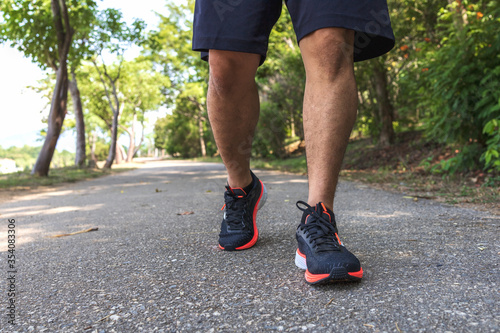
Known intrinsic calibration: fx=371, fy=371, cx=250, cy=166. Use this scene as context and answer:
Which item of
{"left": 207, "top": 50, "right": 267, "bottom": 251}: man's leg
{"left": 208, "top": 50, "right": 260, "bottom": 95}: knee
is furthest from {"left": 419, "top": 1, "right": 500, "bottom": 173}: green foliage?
{"left": 208, "top": 50, "right": 260, "bottom": 95}: knee

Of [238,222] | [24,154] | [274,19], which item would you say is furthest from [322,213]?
[24,154]

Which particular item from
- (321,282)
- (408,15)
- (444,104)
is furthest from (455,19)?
(321,282)

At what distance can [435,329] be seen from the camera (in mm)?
958

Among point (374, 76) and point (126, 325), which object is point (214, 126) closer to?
point (126, 325)

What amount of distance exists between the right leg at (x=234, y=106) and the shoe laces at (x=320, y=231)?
0.55 m

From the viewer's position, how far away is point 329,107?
Answer: 1520 millimetres

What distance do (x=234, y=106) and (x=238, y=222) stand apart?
22.3 inches

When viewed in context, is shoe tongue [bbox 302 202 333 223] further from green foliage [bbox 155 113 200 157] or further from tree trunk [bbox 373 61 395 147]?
green foliage [bbox 155 113 200 157]

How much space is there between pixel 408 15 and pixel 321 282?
8363 millimetres

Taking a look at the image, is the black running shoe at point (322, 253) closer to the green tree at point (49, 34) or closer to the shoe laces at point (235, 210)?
the shoe laces at point (235, 210)

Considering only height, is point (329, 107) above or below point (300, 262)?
above

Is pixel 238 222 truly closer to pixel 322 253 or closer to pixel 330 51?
pixel 322 253

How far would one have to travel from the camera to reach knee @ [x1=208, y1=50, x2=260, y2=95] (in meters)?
1.67

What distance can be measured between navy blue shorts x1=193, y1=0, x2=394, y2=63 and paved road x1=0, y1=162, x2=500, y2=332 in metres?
0.93
